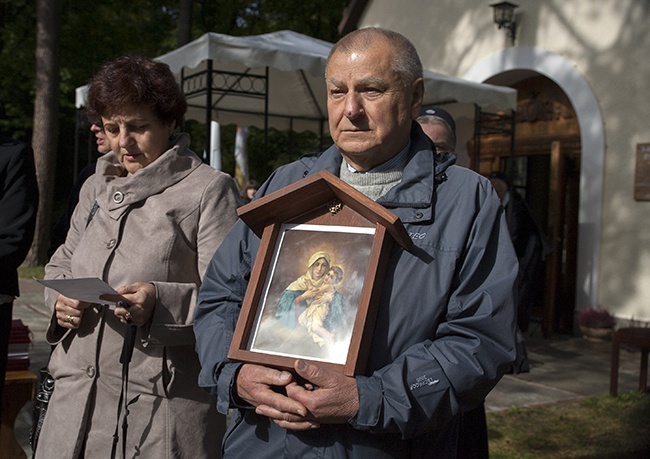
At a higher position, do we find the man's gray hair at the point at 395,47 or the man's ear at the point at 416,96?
the man's gray hair at the point at 395,47

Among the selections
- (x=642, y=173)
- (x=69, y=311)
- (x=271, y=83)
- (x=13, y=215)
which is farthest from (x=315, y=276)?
(x=271, y=83)

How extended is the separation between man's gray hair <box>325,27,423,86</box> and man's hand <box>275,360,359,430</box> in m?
0.75

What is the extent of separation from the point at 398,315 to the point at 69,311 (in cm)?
127

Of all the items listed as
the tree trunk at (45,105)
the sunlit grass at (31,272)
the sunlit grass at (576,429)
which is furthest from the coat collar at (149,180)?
the tree trunk at (45,105)

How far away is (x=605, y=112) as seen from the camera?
9.12 m

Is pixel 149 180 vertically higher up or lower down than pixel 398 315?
higher up

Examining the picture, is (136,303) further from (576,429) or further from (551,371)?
(551,371)

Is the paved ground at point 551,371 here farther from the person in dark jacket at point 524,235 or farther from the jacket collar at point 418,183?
the jacket collar at point 418,183

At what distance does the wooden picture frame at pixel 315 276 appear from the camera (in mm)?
1648

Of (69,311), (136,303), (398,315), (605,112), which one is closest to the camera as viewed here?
(398,315)

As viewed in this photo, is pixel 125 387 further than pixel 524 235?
No

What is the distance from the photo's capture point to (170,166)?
2557 mm

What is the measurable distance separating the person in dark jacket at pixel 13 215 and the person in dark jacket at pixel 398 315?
1.29 meters

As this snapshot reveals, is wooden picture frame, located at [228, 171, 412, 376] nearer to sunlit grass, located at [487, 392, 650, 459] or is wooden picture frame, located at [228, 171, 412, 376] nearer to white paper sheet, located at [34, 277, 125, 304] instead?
white paper sheet, located at [34, 277, 125, 304]
